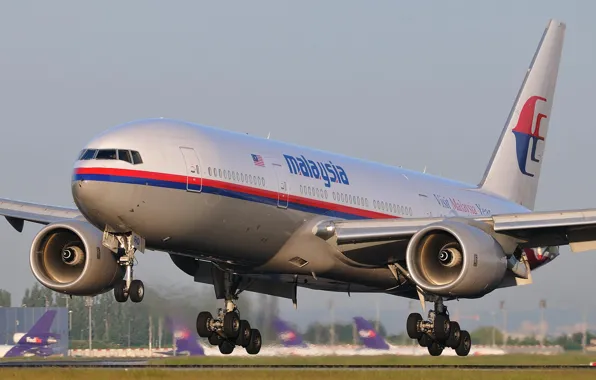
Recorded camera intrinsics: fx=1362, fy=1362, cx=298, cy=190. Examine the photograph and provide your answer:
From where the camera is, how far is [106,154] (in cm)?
3209

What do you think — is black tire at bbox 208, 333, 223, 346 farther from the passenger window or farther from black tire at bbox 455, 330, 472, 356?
the passenger window

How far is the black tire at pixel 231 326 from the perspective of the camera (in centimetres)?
3891

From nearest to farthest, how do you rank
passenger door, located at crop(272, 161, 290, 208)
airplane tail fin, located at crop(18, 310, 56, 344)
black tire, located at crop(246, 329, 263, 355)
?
passenger door, located at crop(272, 161, 290, 208)
black tire, located at crop(246, 329, 263, 355)
airplane tail fin, located at crop(18, 310, 56, 344)

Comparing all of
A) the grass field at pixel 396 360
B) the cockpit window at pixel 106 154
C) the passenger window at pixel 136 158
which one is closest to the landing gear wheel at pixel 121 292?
the passenger window at pixel 136 158

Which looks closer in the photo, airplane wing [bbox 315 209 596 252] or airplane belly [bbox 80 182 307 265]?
airplane belly [bbox 80 182 307 265]

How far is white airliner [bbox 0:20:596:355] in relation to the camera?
32.2 meters

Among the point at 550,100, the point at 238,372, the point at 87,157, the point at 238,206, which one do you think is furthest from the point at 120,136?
the point at 550,100

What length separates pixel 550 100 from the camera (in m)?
50.9

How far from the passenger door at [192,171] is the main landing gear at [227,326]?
22.7 ft

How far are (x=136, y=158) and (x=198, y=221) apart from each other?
2.18 m

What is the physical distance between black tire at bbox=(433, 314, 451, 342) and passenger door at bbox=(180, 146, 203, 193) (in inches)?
362

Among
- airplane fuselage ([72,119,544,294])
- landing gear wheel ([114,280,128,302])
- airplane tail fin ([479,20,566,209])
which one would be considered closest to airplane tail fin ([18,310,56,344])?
airplane tail fin ([479,20,566,209])

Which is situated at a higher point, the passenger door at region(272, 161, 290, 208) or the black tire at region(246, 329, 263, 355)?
the passenger door at region(272, 161, 290, 208)

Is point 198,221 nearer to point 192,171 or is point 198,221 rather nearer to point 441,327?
point 192,171
